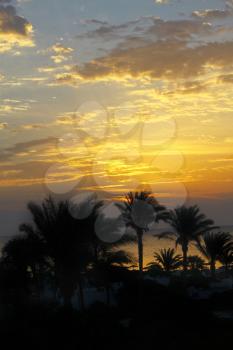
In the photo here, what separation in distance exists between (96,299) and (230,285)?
10.6m

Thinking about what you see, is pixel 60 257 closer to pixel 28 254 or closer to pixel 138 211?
pixel 28 254

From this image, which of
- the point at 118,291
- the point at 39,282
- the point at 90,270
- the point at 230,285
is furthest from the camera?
the point at 230,285

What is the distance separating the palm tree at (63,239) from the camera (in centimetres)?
2475

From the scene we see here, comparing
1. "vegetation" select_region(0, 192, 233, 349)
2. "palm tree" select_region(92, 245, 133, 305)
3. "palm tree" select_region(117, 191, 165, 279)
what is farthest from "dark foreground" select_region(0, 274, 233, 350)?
"palm tree" select_region(117, 191, 165, 279)

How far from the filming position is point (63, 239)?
24656mm

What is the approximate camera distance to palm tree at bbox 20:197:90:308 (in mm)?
24750

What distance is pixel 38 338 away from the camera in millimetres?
15664

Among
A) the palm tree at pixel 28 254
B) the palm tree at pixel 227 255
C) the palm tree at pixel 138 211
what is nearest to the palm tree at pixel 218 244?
the palm tree at pixel 227 255

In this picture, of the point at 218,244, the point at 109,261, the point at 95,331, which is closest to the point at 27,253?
the point at 109,261

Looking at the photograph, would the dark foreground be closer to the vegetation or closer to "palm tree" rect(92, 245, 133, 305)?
the vegetation

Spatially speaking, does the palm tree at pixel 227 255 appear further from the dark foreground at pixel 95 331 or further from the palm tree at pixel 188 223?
the dark foreground at pixel 95 331

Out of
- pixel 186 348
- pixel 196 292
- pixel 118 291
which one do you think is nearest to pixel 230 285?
pixel 196 292

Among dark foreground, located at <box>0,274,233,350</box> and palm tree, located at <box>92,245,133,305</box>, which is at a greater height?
palm tree, located at <box>92,245,133,305</box>

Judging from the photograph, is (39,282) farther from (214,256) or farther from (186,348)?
(214,256)
